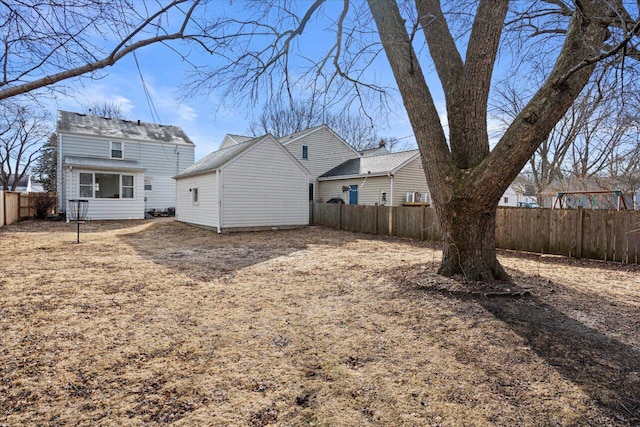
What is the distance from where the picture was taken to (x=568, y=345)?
2949 mm

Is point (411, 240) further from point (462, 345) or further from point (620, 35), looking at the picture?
point (462, 345)

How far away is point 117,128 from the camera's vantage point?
64.4ft

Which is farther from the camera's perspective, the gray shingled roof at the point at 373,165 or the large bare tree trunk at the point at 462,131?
the gray shingled roof at the point at 373,165

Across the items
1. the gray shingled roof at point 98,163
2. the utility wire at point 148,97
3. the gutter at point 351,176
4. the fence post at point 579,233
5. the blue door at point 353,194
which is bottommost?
the fence post at point 579,233

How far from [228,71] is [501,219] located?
8369mm

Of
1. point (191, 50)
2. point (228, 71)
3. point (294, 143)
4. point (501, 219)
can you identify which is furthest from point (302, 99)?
point (294, 143)

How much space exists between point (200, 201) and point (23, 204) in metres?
9.73

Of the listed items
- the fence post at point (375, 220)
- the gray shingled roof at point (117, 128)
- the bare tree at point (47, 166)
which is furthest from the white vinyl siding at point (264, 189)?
the bare tree at point (47, 166)

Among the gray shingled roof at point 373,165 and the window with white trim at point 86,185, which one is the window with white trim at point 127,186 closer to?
the window with white trim at point 86,185

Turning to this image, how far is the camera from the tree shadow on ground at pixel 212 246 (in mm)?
6789

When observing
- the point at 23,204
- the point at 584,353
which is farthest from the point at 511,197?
the point at 23,204

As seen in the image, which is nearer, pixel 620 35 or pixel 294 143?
pixel 620 35

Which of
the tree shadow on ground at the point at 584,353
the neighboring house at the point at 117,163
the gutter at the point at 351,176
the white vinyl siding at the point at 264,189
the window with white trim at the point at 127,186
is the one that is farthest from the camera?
the window with white trim at the point at 127,186

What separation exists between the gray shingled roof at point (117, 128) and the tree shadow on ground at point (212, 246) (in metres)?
7.91
